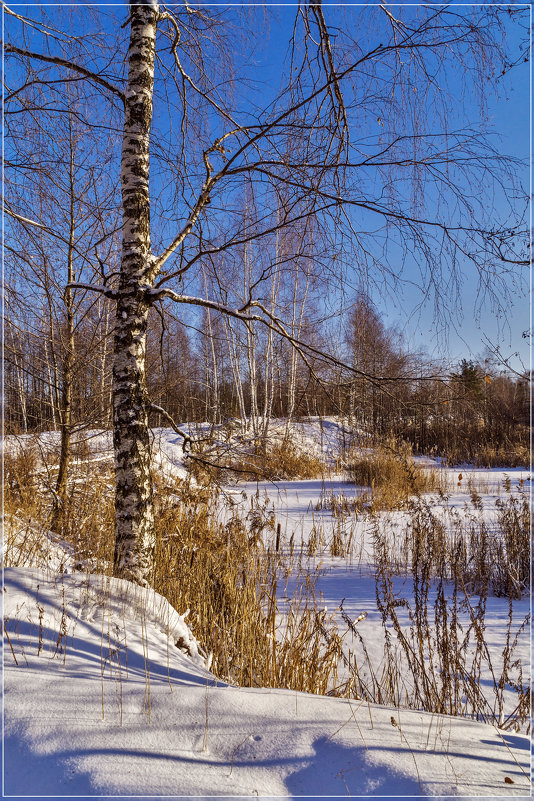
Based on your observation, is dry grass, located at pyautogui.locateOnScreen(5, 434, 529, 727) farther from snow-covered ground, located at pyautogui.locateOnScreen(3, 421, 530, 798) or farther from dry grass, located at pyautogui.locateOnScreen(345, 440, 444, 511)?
dry grass, located at pyautogui.locateOnScreen(345, 440, 444, 511)

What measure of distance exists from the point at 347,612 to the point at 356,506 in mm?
3619

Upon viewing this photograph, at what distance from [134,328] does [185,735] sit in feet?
Answer: 6.42

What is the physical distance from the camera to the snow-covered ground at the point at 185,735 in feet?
4.10

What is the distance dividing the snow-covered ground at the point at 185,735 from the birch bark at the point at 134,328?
20.2 inches

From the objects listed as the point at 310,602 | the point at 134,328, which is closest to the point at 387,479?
the point at 310,602

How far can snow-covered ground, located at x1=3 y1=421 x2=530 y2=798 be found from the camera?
1249 millimetres

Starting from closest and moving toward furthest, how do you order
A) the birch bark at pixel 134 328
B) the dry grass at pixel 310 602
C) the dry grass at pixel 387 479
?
1. the dry grass at pixel 310 602
2. the birch bark at pixel 134 328
3. the dry grass at pixel 387 479

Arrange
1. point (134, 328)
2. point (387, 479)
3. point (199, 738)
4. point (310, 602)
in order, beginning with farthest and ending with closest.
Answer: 1. point (387, 479)
2. point (310, 602)
3. point (134, 328)
4. point (199, 738)

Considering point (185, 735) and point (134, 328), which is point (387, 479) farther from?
point (185, 735)

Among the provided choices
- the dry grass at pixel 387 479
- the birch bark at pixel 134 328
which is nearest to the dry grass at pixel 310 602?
the birch bark at pixel 134 328

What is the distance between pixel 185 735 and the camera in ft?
4.61

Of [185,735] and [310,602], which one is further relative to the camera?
[310,602]

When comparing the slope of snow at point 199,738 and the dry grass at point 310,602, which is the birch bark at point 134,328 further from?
the slope of snow at point 199,738

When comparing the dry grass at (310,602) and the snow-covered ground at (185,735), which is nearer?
the snow-covered ground at (185,735)
